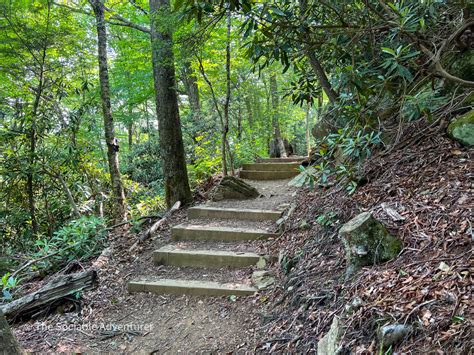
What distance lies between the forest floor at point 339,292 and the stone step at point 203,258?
148 mm

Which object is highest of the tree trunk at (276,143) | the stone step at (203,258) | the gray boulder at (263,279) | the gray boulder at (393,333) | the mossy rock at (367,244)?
the tree trunk at (276,143)

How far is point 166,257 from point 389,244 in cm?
271

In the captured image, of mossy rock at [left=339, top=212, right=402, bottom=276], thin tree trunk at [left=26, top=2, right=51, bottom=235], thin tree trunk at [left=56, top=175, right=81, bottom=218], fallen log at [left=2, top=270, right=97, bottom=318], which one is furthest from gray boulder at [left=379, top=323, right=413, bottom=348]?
thin tree trunk at [left=26, top=2, right=51, bottom=235]

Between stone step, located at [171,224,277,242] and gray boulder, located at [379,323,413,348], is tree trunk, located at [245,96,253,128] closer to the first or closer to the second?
stone step, located at [171,224,277,242]

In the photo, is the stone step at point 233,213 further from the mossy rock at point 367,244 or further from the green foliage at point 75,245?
the mossy rock at point 367,244

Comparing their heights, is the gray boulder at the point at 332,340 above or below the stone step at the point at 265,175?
below

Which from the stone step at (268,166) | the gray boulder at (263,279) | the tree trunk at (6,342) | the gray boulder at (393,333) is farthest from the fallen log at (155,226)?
the gray boulder at (393,333)

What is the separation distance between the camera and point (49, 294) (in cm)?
318

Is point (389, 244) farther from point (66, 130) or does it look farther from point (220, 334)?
point (66, 130)

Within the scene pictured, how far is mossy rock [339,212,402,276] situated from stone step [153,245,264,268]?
5.19ft

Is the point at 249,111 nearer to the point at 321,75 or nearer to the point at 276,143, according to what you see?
the point at 276,143

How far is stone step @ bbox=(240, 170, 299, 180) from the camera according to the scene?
269 inches

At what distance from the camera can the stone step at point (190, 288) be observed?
3.07 meters

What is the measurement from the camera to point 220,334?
2.57 metres
